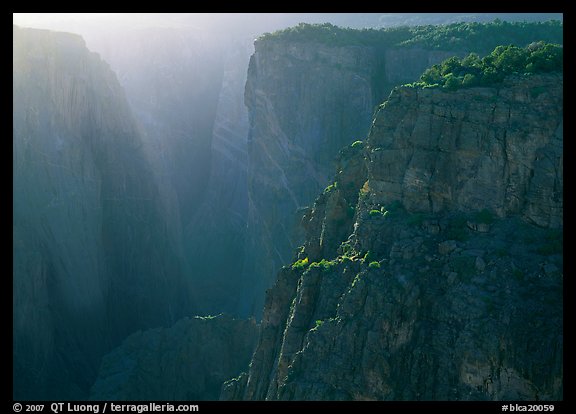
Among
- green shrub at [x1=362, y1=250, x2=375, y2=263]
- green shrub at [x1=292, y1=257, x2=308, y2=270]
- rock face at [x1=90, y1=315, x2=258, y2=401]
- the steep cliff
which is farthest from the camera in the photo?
the steep cliff

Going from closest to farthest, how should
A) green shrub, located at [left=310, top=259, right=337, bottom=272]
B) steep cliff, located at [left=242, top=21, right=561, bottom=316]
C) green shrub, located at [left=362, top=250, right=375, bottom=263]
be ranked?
green shrub, located at [left=362, top=250, right=375, bottom=263] < green shrub, located at [left=310, top=259, right=337, bottom=272] < steep cliff, located at [left=242, top=21, right=561, bottom=316]

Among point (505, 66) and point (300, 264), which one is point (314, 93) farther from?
point (505, 66)

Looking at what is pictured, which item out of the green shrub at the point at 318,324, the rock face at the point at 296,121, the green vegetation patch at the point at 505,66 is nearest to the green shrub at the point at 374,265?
the green shrub at the point at 318,324

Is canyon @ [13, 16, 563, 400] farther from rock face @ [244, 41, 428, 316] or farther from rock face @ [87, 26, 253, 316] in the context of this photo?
rock face @ [87, 26, 253, 316]

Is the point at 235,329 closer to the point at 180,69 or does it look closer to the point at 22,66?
the point at 22,66

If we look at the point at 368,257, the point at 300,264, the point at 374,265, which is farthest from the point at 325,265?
the point at 374,265

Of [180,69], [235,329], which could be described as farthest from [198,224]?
[235,329]

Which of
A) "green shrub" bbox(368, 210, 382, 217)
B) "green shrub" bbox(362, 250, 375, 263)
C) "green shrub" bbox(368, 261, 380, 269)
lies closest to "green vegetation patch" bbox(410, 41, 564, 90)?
"green shrub" bbox(368, 210, 382, 217)

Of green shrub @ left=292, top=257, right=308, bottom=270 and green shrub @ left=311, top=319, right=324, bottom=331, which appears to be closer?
green shrub @ left=311, top=319, right=324, bottom=331
